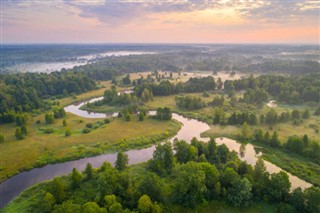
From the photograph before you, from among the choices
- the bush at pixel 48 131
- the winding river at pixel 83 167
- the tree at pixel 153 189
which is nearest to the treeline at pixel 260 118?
the winding river at pixel 83 167

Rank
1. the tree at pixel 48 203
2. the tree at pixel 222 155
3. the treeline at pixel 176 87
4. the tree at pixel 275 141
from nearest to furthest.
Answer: the tree at pixel 48 203 → the tree at pixel 222 155 → the tree at pixel 275 141 → the treeline at pixel 176 87

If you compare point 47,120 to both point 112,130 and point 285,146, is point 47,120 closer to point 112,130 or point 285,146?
point 112,130

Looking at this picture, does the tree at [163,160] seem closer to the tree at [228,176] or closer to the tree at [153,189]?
the tree at [153,189]

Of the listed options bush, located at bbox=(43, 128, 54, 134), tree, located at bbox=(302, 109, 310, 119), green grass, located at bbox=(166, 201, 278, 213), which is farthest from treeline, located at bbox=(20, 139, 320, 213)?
tree, located at bbox=(302, 109, 310, 119)

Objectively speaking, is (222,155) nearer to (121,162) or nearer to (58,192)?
(121,162)

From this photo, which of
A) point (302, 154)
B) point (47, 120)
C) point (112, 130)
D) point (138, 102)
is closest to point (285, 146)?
point (302, 154)

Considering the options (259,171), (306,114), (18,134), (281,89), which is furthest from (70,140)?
(281,89)

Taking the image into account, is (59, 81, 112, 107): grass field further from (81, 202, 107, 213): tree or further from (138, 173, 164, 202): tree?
(81, 202, 107, 213): tree
